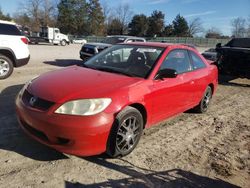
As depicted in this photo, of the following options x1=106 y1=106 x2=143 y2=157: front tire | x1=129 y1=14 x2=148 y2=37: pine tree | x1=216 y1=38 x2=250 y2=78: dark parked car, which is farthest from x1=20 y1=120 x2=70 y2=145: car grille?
x1=129 y1=14 x2=148 y2=37: pine tree

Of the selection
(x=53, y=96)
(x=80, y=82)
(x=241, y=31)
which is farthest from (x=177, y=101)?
(x=241, y=31)

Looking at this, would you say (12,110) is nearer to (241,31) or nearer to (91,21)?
(91,21)

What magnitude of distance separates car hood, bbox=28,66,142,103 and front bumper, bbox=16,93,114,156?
267 mm

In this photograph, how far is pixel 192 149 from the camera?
468cm

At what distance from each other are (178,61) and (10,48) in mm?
5749

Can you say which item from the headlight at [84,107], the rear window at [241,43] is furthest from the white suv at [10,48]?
the rear window at [241,43]

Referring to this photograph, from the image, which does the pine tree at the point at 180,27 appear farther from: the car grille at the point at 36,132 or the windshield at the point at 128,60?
the car grille at the point at 36,132

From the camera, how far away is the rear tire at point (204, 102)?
6516 mm

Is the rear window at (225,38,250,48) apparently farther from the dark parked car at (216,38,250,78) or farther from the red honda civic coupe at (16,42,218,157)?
the red honda civic coupe at (16,42,218,157)

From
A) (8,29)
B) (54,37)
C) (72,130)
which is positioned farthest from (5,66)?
(54,37)

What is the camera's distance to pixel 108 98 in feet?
12.6

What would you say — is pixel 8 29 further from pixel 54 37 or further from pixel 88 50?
pixel 54 37

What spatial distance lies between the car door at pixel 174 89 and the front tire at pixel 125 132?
1.69 feet

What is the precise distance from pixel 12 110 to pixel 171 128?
3.10 meters
